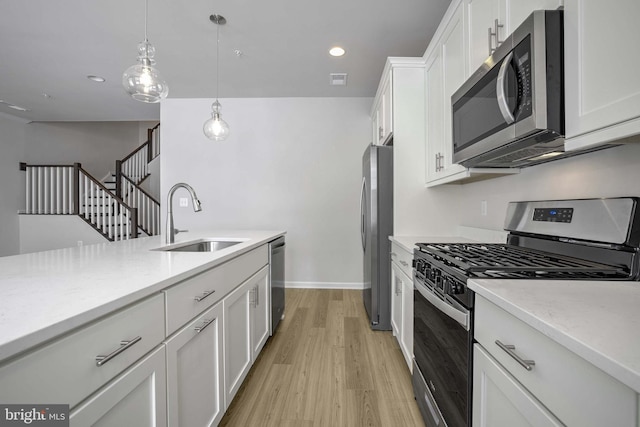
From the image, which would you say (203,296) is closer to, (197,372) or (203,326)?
(203,326)

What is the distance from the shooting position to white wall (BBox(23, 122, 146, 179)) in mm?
6109

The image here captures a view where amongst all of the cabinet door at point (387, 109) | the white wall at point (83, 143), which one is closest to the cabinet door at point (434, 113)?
the cabinet door at point (387, 109)

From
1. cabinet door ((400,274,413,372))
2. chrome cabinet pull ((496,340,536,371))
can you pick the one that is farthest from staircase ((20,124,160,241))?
chrome cabinet pull ((496,340,536,371))

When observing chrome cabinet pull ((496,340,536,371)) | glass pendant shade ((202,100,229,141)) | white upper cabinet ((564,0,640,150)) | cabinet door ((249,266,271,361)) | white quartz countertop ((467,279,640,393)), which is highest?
glass pendant shade ((202,100,229,141))

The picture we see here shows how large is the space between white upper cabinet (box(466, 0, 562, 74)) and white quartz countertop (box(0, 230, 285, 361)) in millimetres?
1660

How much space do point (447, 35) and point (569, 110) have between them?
4.32 feet

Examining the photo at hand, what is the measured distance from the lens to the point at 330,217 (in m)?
4.36

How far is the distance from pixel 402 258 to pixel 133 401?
1.79 metres

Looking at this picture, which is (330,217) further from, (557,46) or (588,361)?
(588,361)

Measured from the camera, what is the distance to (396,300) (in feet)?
8.05

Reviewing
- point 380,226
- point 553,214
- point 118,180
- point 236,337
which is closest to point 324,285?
point 380,226

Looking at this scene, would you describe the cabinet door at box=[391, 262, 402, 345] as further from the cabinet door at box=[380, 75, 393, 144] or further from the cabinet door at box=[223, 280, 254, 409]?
the cabinet door at box=[380, 75, 393, 144]

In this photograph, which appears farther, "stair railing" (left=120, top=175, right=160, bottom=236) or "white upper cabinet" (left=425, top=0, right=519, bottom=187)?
"stair railing" (left=120, top=175, right=160, bottom=236)

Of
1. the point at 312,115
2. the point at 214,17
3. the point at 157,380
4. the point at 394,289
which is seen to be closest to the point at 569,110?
the point at 157,380
